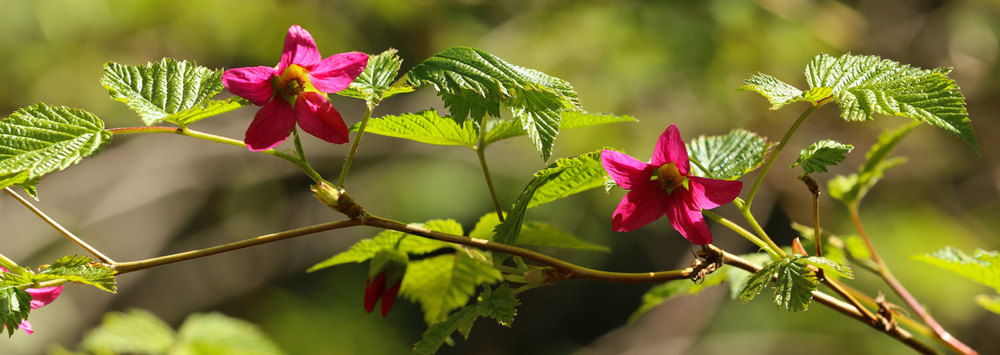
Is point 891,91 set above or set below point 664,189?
above

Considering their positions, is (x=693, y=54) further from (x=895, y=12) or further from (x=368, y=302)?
(x=368, y=302)

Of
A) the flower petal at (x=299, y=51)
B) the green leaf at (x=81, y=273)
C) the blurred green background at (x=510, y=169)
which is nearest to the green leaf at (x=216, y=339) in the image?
the green leaf at (x=81, y=273)

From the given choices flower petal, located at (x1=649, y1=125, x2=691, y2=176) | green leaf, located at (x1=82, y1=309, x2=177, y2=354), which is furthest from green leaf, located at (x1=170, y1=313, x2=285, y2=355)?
flower petal, located at (x1=649, y1=125, x2=691, y2=176)

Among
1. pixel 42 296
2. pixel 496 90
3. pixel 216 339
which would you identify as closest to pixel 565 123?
pixel 496 90

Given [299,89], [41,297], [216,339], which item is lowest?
[216,339]

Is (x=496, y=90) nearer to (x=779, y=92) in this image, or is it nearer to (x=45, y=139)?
(x=779, y=92)

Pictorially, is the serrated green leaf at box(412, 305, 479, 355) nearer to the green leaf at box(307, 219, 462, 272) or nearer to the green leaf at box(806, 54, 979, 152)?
Result: the green leaf at box(307, 219, 462, 272)

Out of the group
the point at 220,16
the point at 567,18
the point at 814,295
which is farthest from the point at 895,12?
the point at 814,295
